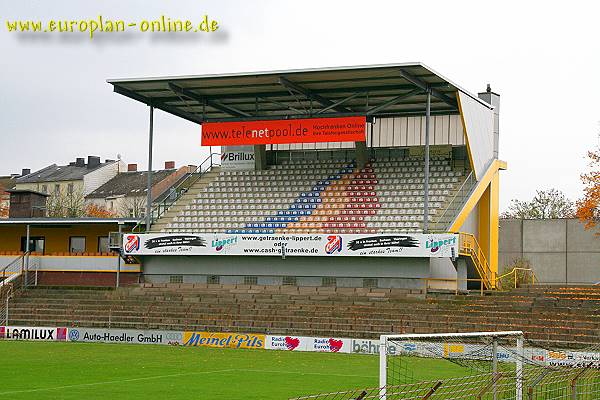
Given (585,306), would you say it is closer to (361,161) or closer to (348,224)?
(348,224)

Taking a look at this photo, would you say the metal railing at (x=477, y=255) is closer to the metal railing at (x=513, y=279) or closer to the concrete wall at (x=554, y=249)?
the metal railing at (x=513, y=279)

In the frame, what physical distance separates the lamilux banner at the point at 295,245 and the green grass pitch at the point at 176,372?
7198 millimetres

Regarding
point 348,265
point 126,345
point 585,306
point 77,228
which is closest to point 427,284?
point 348,265

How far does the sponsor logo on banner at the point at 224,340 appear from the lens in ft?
115

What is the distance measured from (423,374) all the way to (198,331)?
1330 cm

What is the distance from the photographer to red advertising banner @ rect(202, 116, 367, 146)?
41250mm

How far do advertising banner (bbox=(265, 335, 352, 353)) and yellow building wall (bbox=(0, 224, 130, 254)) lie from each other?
1453 centimetres

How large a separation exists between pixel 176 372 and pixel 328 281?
1588cm

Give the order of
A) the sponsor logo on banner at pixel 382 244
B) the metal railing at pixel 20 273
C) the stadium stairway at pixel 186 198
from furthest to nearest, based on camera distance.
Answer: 1. the metal railing at pixel 20 273
2. the stadium stairway at pixel 186 198
3. the sponsor logo on banner at pixel 382 244

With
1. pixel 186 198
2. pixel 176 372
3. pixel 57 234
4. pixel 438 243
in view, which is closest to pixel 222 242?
pixel 186 198

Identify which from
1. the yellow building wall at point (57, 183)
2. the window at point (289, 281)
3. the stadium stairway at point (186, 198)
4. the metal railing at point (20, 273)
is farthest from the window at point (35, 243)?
the yellow building wall at point (57, 183)

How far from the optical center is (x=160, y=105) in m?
44.4

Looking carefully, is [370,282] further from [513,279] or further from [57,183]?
[57,183]

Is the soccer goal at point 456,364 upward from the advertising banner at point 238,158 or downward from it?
downward
